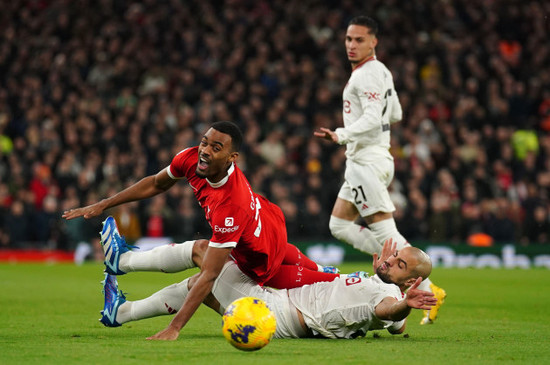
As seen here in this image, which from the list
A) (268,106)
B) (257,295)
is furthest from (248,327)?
(268,106)

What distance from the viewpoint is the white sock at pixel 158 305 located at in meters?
7.13

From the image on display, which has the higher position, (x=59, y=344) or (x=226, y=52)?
(x=226, y=52)

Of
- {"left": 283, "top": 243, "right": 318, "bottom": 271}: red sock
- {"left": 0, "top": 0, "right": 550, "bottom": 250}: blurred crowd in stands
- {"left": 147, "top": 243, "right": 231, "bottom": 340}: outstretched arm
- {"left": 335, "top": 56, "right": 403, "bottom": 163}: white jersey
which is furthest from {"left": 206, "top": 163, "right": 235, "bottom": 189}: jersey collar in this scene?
{"left": 0, "top": 0, "right": 550, "bottom": 250}: blurred crowd in stands

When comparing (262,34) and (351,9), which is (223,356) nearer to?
(262,34)

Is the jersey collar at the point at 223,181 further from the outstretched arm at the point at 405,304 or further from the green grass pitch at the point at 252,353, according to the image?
the outstretched arm at the point at 405,304

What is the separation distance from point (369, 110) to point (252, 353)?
3.35 metres

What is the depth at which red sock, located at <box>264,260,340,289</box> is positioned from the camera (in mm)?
7402

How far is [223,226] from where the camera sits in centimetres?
662

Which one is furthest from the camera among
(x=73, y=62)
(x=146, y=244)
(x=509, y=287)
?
(x=73, y=62)

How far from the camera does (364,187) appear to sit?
869 centimetres

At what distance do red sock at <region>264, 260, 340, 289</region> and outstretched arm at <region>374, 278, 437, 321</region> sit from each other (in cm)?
80

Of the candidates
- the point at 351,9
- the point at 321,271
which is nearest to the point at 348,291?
the point at 321,271

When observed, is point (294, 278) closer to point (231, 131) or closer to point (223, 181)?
point (223, 181)

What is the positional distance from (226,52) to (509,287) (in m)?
10.5
